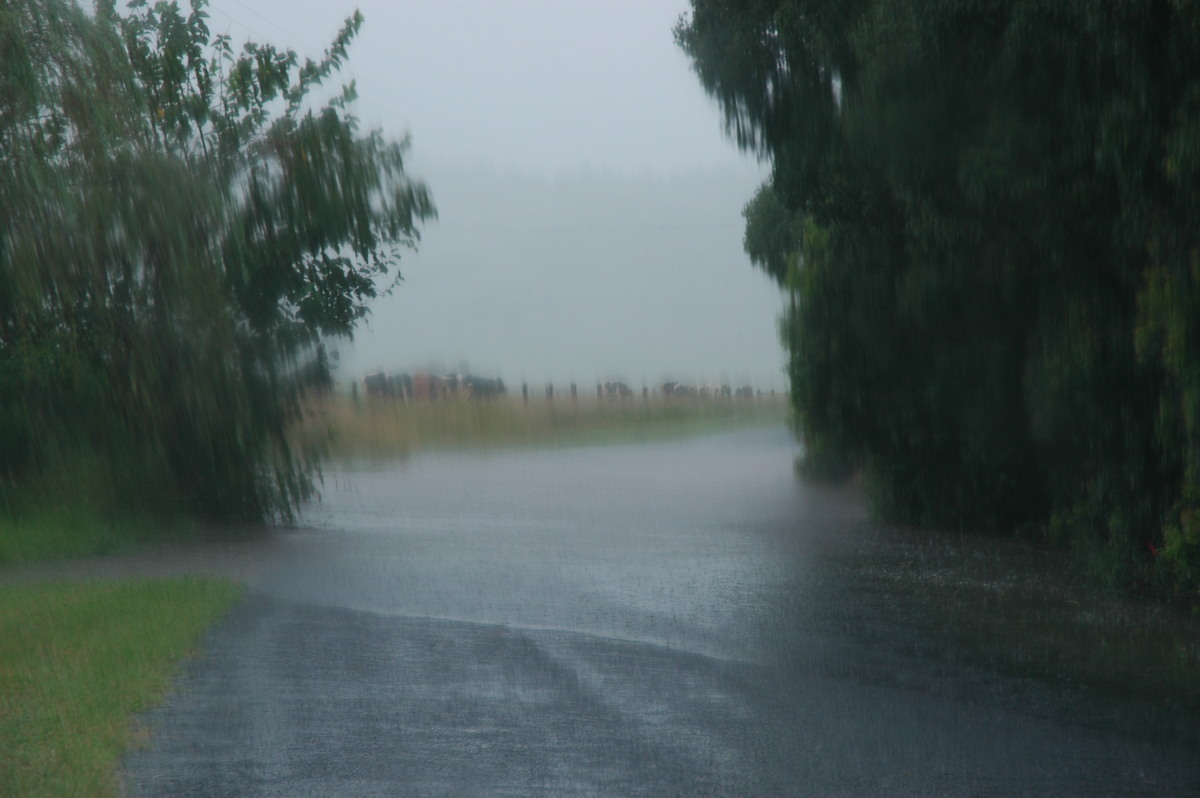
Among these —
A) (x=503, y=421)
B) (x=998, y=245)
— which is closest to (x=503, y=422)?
(x=503, y=421)

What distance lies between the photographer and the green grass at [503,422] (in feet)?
64.4

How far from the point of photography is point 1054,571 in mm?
14234

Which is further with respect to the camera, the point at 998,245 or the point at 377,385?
the point at 377,385

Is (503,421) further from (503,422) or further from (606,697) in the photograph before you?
(606,697)

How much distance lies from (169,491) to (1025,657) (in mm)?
13205

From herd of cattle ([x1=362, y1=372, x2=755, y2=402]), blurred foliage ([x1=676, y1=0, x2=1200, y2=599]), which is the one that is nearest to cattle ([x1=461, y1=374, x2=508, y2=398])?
herd of cattle ([x1=362, y1=372, x2=755, y2=402])

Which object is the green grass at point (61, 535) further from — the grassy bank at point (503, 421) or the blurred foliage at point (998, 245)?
the blurred foliage at point (998, 245)

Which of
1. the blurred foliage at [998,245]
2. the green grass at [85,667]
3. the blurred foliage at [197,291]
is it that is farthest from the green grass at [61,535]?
the blurred foliage at [998,245]

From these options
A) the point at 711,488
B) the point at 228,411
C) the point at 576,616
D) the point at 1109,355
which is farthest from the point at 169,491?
the point at 1109,355

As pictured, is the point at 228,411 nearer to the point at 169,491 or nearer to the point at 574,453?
the point at 169,491

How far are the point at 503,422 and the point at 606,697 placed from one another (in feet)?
77.1

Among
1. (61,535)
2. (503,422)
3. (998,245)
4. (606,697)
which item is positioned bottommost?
(606,697)

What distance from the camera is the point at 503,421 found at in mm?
31141

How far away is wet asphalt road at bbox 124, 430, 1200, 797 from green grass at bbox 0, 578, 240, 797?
24cm
